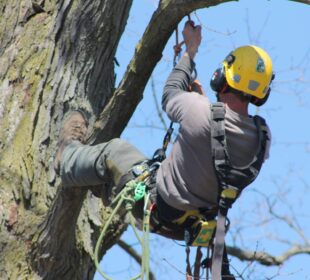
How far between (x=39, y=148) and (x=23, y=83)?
445mm

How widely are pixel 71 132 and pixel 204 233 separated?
3.41 ft

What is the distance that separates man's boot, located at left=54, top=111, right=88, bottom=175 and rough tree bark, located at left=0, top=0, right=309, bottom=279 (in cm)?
8

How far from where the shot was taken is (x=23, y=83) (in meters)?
6.50

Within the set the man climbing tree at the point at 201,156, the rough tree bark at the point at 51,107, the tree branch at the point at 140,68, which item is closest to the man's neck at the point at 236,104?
the man climbing tree at the point at 201,156

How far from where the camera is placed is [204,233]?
5562 mm

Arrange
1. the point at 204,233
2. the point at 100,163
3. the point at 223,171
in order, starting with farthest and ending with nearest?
the point at 100,163, the point at 204,233, the point at 223,171

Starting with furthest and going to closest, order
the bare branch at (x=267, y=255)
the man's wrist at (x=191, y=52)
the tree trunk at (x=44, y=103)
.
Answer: the bare branch at (x=267, y=255) < the tree trunk at (x=44, y=103) < the man's wrist at (x=191, y=52)

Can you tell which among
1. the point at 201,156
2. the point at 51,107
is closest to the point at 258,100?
the point at 201,156

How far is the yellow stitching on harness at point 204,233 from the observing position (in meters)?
5.54

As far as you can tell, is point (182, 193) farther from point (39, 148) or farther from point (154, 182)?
point (39, 148)

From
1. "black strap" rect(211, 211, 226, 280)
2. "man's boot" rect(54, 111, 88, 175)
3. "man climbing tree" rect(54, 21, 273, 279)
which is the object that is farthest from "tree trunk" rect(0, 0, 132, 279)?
"black strap" rect(211, 211, 226, 280)

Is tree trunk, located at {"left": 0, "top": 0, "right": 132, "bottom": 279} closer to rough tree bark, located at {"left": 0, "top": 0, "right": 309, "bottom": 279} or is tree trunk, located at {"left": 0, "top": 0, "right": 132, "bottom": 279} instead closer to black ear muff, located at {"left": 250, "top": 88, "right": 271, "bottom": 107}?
rough tree bark, located at {"left": 0, "top": 0, "right": 309, "bottom": 279}

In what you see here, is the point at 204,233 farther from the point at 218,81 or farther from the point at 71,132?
the point at 71,132

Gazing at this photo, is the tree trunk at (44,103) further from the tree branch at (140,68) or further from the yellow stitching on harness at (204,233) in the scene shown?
the yellow stitching on harness at (204,233)
